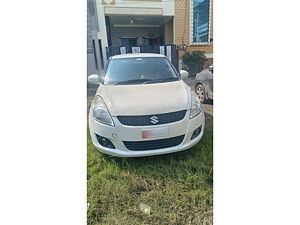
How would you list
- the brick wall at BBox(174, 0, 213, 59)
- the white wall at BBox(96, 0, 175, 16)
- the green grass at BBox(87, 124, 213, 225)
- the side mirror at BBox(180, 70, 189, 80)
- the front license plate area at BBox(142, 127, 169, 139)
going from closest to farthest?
the green grass at BBox(87, 124, 213, 225)
the front license plate area at BBox(142, 127, 169, 139)
the white wall at BBox(96, 0, 175, 16)
the brick wall at BBox(174, 0, 213, 59)
the side mirror at BBox(180, 70, 189, 80)

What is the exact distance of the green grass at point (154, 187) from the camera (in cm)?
128

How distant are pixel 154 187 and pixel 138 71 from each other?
118cm

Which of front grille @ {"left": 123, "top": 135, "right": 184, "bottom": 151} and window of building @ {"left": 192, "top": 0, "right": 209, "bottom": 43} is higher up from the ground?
window of building @ {"left": 192, "top": 0, "right": 209, "bottom": 43}

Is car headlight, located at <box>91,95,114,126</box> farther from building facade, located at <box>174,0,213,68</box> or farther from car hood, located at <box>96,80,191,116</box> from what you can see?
building facade, located at <box>174,0,213,68</box>

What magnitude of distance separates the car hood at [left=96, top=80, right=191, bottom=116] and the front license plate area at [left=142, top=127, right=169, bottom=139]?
0.51 feet

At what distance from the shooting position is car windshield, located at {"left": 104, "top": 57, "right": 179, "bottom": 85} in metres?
1.71

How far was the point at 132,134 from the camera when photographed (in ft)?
4.65

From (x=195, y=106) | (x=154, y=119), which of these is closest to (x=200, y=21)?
(x=195, y=106)

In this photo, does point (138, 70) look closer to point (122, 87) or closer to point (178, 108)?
point (122, 87)

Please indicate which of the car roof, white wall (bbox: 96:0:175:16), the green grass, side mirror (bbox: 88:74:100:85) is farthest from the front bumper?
white wall (bbox: 96:0:175:16)

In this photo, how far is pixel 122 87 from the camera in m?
1.63

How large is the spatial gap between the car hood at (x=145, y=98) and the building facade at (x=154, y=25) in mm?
388

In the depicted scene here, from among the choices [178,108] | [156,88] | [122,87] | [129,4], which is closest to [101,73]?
[122,87]

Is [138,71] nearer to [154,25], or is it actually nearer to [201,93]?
[154,25]
